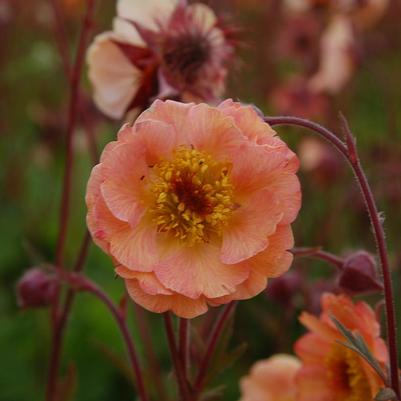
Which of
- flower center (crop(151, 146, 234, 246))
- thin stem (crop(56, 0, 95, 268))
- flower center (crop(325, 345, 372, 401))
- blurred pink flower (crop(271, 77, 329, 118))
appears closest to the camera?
flower center (crop(151, 146, 234, 246))

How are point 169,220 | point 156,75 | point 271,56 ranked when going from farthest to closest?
point 271,56
point 156,75
point 169,220

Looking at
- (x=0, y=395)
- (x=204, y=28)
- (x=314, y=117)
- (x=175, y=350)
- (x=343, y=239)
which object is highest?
(x=204, y=28)

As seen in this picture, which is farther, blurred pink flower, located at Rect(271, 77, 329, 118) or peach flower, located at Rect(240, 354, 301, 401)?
blurred pink flower, located at Rect(271, 77, 329, 118)

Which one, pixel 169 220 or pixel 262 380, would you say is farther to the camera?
pixel 262 380

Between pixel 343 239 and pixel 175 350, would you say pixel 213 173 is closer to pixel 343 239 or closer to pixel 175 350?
pixel 175 350

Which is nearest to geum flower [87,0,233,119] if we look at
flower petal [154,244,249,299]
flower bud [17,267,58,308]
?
flower bud [17,267,58,308]

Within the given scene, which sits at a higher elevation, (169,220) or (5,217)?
(169,220)

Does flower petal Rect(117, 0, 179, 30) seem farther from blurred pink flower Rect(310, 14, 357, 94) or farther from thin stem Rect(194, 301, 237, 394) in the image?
blurred pink flower Rect(310, 14, 357, 94)

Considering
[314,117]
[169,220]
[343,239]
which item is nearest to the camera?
[169,220]

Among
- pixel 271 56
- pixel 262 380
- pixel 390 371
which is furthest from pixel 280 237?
pixel 271 56
